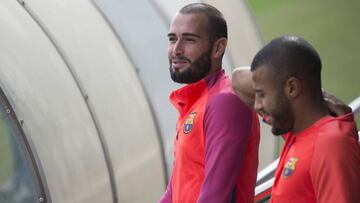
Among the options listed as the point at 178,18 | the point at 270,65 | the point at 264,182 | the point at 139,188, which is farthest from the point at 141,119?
the point at 270,65

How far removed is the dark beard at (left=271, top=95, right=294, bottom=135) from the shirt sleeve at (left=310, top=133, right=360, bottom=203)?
0.25 m

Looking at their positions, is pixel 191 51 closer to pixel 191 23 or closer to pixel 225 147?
pixel 191 23

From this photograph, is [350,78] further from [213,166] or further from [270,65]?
[270,65]

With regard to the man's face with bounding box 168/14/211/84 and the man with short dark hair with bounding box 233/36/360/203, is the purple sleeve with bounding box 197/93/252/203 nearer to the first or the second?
the man's face with bounding box 168/14/211/84

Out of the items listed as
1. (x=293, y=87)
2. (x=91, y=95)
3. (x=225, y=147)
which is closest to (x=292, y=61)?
(x=293, y=87)

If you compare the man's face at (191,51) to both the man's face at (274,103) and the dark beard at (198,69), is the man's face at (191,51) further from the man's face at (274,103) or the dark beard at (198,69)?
the man's face at (274,103)

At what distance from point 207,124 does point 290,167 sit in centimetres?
97

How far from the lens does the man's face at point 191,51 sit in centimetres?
568

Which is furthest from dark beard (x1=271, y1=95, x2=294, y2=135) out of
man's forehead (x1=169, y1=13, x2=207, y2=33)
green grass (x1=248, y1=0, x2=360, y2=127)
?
green grass (x1=248, y1=0, x2=360, y2=127)

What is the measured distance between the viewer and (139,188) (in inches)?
362

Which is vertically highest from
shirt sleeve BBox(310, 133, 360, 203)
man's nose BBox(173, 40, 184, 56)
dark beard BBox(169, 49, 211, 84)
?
man's nose BBox(173, 40, 184, 56)

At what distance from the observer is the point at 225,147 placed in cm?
536

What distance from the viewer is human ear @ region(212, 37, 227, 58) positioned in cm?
570

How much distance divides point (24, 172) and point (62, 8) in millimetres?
1373
